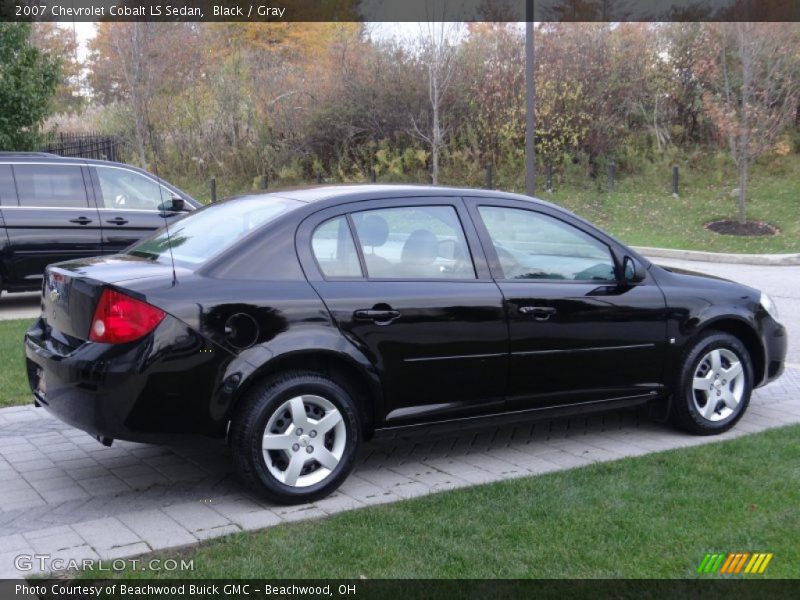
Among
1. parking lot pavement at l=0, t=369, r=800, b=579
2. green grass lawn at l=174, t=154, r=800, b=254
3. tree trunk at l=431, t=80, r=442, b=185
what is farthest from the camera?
tree trunk at l=431, t=80, r=442, b=185

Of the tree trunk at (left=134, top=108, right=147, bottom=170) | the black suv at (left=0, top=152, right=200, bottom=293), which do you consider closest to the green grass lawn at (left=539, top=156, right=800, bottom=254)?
the black suv at (left=0, top=152, right=200, bottom=293)

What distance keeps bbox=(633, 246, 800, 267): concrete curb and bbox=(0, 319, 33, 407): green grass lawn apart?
13.1 m

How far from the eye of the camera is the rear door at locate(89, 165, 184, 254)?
11547 mm

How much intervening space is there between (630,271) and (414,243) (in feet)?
4.71

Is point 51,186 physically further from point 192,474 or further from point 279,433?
point 279,433

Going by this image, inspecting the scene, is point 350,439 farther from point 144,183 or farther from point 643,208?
point 643,208

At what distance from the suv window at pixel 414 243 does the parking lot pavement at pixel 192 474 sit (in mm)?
923

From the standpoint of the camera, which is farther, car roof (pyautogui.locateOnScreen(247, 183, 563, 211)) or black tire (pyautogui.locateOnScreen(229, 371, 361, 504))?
car roof (pyautogui.locateOnScreen(247, 183, 563, 211))

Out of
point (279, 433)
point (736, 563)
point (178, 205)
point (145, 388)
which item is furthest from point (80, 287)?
point (178, 205)

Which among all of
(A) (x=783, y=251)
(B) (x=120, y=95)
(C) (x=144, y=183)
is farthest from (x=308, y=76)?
(C) (x=144, y=183)

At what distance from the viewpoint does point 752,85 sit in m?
22.8

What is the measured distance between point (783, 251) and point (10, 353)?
1535 centimetres

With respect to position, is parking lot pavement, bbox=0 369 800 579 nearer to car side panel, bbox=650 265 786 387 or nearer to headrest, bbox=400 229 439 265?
car side panel, bbox=650 265 786 387

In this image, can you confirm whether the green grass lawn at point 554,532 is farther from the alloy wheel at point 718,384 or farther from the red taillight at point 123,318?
the red taillight at point 123,318
